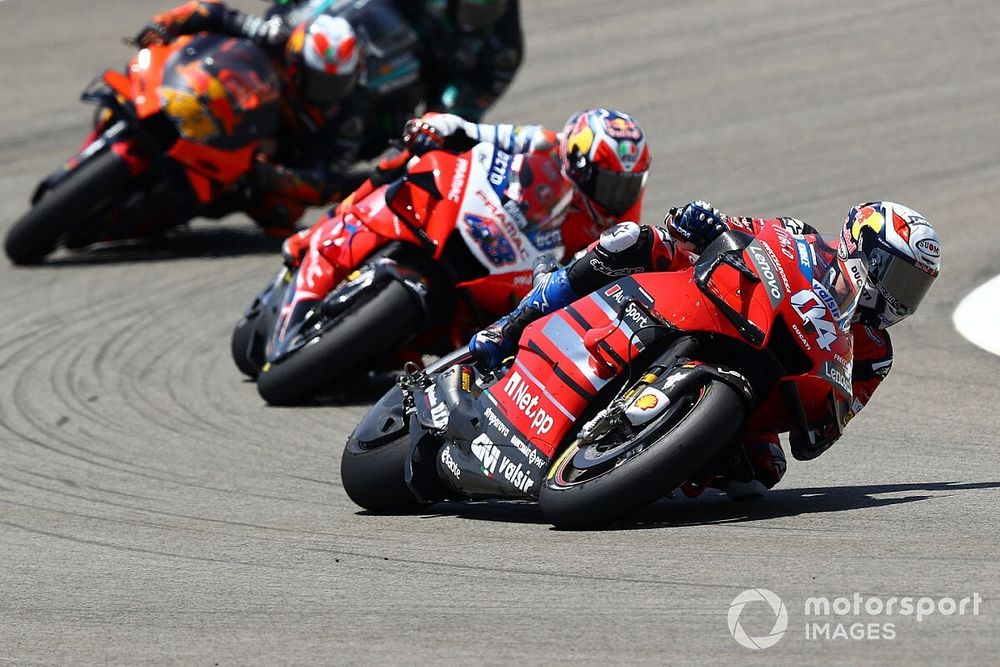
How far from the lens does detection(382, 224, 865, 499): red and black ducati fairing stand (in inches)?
234

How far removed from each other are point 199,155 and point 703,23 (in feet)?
31.3

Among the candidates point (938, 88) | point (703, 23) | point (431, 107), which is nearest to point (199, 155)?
point (431, 107)

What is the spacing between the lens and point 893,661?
445 cm

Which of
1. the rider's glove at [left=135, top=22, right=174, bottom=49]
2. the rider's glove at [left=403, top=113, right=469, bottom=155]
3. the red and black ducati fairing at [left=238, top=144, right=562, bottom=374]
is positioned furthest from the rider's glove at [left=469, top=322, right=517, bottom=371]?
the rider's glove at [left=135, top=22, right=174, bottom=49]

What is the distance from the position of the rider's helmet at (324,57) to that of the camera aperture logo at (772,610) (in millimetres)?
8102

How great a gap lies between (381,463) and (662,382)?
141 cm

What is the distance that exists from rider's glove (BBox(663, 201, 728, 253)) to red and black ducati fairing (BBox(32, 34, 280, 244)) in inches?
252

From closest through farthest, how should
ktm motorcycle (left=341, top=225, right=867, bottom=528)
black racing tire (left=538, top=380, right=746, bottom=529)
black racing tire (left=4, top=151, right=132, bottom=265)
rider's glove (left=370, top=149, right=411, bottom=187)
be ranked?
black racing tire (left=538, top=380, right=746, bottom=529) → ktm motorcycle (left=341, top=225, right=867, bottom=528) → rider's glove (left=370, top=149, right=411, bottom=187) → black racing tire (left=4, top=151, right=132, bottom=265)

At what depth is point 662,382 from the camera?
5.89 metres

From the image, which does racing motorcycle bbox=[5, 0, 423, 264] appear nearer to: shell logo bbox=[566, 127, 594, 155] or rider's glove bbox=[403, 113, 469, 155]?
rider's glove bbox=[403, 113, 469, 155]

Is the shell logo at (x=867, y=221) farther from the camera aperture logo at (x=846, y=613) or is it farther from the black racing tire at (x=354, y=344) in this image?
the black racing tire at (x=354, y=344)

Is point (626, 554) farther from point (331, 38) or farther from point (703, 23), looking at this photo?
point (703, 23)

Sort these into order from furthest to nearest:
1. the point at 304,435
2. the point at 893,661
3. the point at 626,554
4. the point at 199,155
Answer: the point at 199,155 < the point at 304,435 < the point at 626,554 < the point at 893,661

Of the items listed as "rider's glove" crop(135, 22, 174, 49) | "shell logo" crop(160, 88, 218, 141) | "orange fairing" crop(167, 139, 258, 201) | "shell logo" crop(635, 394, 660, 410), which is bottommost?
"orange fairing" crop(167, 139, 258, 201)
